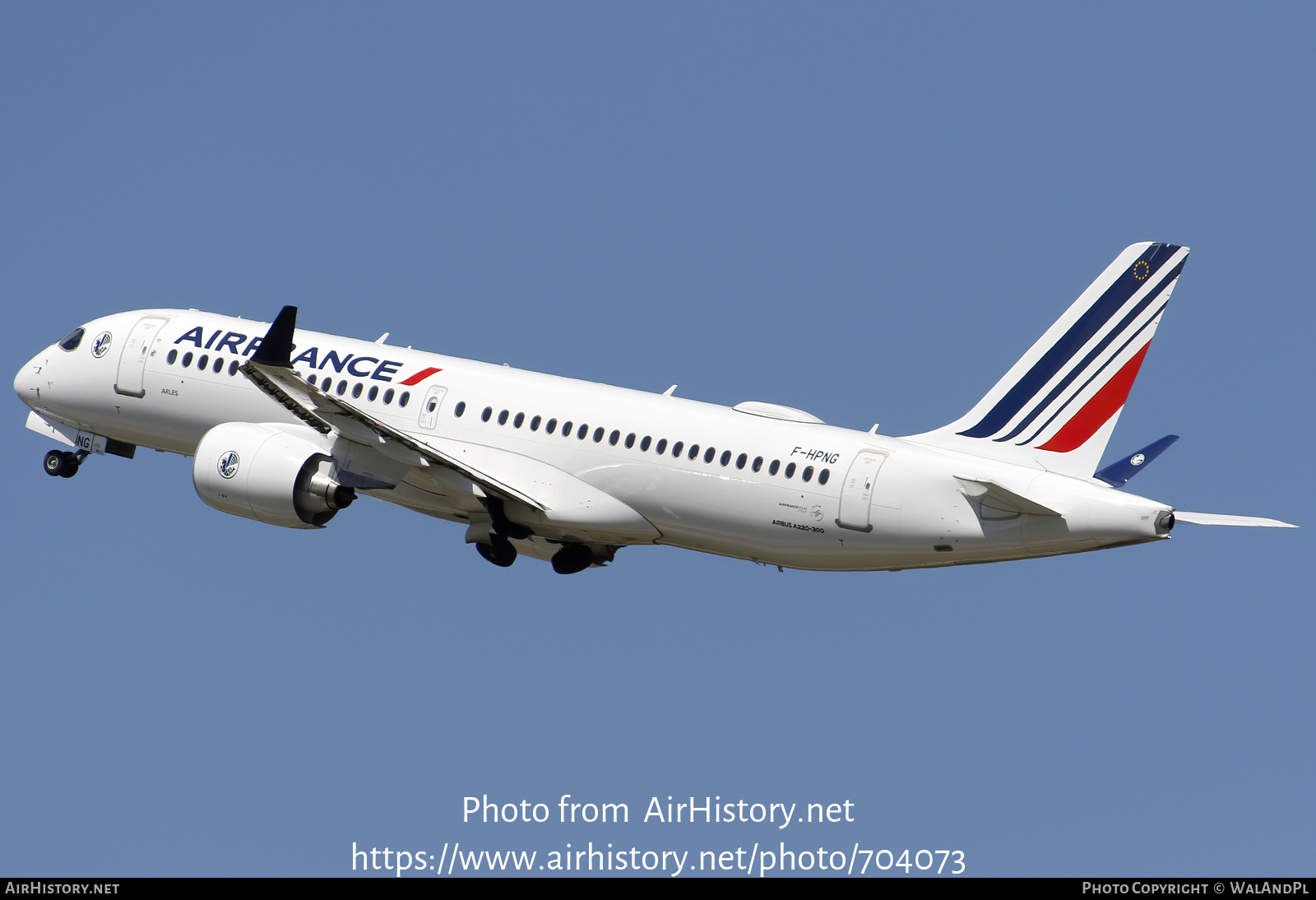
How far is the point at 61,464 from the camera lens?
45.9 metres

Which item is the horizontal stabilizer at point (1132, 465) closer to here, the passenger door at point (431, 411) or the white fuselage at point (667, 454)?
the white fuselage at point (667, 454)

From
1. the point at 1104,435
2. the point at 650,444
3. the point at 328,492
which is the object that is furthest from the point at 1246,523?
the point at 328,492

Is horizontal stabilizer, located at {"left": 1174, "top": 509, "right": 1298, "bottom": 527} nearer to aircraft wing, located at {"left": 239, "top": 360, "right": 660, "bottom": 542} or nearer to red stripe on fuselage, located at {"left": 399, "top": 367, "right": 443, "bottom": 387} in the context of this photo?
aircraft wing, located at {"left": 239, "top": 360, "right": 660, "bottom": 542}

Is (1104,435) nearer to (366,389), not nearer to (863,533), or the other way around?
(863,533)

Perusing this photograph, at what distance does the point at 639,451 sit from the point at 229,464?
28.2ft

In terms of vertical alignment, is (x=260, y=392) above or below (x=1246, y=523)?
above

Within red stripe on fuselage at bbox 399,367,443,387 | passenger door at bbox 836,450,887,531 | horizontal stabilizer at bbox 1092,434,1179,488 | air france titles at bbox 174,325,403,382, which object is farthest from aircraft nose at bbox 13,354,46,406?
horizontal stabilizer at bbox 1092,434,1179,488

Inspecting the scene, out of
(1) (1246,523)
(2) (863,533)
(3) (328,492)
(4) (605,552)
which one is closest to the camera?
(1) (1246,523)

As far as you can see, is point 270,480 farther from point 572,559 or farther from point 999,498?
point 999,498

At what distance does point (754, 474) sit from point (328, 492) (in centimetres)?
897

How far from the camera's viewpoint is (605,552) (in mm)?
41656

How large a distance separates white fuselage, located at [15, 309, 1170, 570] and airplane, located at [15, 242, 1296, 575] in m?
0.04

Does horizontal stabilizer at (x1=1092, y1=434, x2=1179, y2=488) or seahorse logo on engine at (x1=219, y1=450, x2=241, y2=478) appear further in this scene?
seahorse logo on engine at (x1=219, y1=450, x2=241, y2=478)

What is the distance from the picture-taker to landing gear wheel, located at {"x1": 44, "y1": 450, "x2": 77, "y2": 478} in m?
45.9
